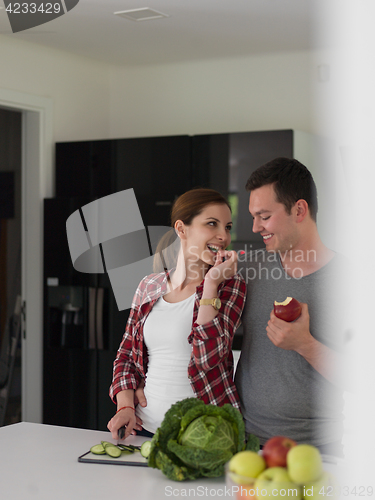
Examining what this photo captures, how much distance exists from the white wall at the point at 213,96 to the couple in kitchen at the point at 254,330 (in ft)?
6.98

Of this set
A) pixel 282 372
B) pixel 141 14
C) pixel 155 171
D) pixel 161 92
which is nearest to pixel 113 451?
pixel 282 372

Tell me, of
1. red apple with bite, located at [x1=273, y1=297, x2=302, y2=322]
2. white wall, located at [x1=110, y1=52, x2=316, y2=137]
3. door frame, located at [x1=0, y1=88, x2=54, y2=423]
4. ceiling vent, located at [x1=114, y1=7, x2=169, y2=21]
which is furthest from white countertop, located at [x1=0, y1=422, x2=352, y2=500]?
white wall, located at [x1=110, y1=52, x2=316, y2=137]

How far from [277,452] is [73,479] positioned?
1.83 feet

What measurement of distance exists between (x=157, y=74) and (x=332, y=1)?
361 cm

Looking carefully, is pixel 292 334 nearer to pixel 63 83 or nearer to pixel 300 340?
pixel 300 340

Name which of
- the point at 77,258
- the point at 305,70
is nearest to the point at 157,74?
the point at 305,70

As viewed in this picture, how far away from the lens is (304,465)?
0.80m

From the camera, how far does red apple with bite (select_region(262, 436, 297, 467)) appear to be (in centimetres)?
82

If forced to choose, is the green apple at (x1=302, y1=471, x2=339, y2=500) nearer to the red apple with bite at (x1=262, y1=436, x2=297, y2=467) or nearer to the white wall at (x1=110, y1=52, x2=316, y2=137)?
the red apple with bite at (x1=262, y1=436, x2=297, y2=467)

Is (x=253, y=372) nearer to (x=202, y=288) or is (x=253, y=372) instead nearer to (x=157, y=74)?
(x=202, y=288)

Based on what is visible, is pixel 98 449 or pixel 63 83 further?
pixel 63 83

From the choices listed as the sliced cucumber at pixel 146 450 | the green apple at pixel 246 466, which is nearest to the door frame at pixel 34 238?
the sliced cucumber at pixel 146 450

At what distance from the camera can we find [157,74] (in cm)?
395

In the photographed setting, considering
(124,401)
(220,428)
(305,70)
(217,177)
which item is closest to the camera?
(220,428)
